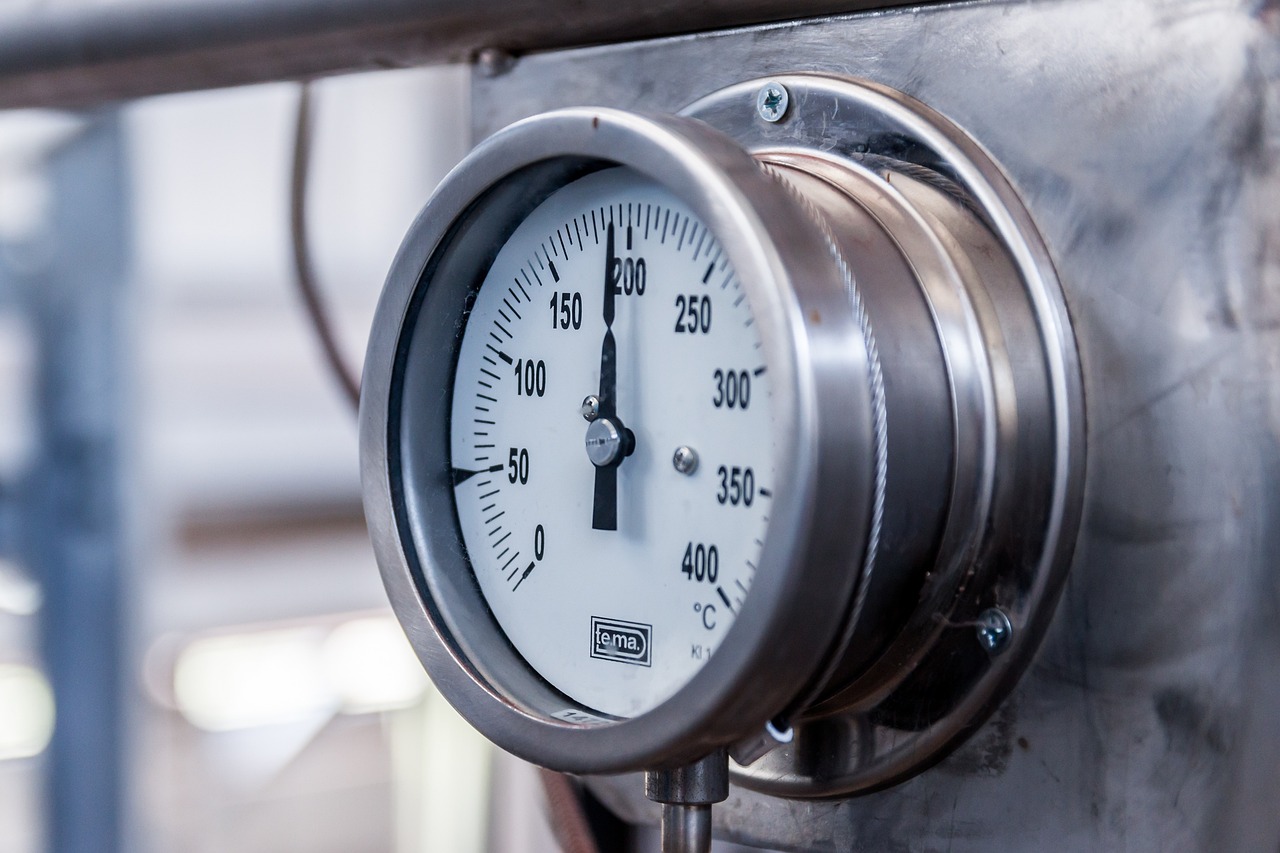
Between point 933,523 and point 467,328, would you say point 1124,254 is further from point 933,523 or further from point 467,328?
point 467,328

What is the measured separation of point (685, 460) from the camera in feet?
1.28

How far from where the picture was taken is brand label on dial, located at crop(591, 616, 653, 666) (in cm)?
40

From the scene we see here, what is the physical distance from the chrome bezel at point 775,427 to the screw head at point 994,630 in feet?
0.28

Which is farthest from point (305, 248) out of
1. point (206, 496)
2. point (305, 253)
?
point (206, 496)

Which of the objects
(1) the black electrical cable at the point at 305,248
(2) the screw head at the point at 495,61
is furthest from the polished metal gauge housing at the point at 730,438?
(1) the black electrical cable at the point at 305,248

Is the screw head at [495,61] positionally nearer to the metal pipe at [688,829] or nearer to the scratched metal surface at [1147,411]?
the scratched metal surface at [1147,411]

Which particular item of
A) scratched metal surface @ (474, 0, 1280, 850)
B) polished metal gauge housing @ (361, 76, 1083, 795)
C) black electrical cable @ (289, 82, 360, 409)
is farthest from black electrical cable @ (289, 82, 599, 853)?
scratched metal surface @ (474, 0, 1280, 850)

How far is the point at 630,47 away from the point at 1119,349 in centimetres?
24

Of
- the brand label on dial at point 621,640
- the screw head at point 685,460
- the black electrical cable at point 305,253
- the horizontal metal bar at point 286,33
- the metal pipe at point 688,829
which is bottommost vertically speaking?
the metal pipe at point 688,829

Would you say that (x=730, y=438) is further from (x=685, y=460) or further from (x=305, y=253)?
(x=305, y=253)

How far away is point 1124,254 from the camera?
41 cm

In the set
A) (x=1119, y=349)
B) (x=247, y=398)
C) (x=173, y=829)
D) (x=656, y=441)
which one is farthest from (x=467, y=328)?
(x=247, y=398)

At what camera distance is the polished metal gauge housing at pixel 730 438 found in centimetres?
35

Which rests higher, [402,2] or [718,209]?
[402,2]
